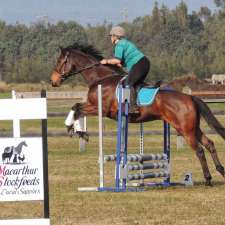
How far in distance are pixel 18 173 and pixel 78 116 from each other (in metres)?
6.74

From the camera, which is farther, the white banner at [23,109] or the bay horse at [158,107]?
the bay horse at [158,107]

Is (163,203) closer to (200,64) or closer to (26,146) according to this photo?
(26,146)

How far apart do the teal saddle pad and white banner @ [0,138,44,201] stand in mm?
6351

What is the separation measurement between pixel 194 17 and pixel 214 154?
512 ft

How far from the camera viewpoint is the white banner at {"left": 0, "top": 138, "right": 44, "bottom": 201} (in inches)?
378

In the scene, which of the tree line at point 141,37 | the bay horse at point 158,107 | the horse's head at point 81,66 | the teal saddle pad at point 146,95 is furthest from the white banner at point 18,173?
the tree line at point 141,37

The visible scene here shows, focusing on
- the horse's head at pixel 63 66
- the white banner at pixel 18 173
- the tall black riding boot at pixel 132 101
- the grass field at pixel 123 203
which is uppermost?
the horse's head at pixel 63 66

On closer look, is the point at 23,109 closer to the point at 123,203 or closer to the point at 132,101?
the point at 123,203

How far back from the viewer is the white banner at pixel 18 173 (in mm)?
9602

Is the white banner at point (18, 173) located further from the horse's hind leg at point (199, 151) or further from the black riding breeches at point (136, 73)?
the horse's hind leg at point (199, 151)

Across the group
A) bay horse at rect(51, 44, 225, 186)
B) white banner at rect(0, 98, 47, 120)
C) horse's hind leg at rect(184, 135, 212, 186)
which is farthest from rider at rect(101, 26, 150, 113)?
white banner at rect(0, 98, 47, 120)

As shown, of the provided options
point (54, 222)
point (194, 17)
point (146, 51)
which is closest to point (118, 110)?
point (54, 222)

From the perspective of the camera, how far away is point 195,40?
143 metres

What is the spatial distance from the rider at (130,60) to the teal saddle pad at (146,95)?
0.11 metres
